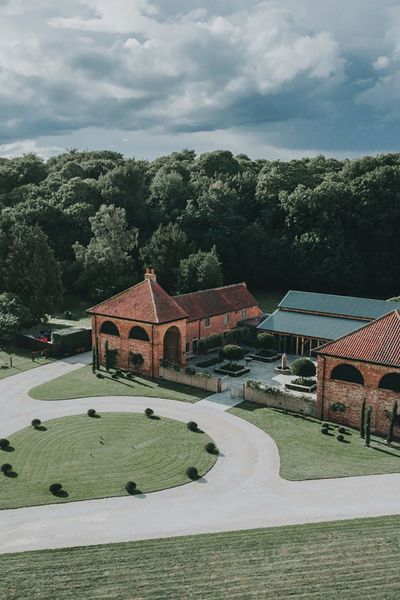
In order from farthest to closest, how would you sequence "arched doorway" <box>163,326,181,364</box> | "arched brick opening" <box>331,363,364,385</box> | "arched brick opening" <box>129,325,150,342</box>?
1. "arched doorway" <box>163,326,181,364</box>
2. "arched brick opening" <box>129,325,150,342</box>
3. "arched brick opening" <box>331,363,364,385</box>

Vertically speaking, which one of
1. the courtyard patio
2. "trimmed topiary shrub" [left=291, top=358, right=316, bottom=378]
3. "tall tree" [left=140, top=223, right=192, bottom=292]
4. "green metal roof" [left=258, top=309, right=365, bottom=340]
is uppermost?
"tall tree" [left=140, top=223, right=192, bottom=292]

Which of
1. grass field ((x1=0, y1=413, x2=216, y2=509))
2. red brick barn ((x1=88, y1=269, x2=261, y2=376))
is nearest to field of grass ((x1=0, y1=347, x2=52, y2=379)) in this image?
red brick barn ((x1=88, y1=269, x2=261, y2=376))

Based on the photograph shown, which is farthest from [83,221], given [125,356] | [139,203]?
[125,356]

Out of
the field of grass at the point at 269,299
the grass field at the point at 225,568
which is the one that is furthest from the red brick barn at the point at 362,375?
the field of grass at the point at 269,299

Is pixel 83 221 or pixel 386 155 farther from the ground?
pixel 386 155

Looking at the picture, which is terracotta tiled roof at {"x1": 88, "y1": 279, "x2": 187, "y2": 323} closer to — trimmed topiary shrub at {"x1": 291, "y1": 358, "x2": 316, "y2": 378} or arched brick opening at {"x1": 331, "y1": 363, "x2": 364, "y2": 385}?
trimmed topiary shrub at {"x1": 291, "y1": 358, "x2": 316, "y2": 378}

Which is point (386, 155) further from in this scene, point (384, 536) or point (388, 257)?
point (384, 536)

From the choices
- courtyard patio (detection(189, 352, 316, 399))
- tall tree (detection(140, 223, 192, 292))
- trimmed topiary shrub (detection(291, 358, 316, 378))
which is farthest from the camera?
tall tree (detection(140, 223, 192, 292))
